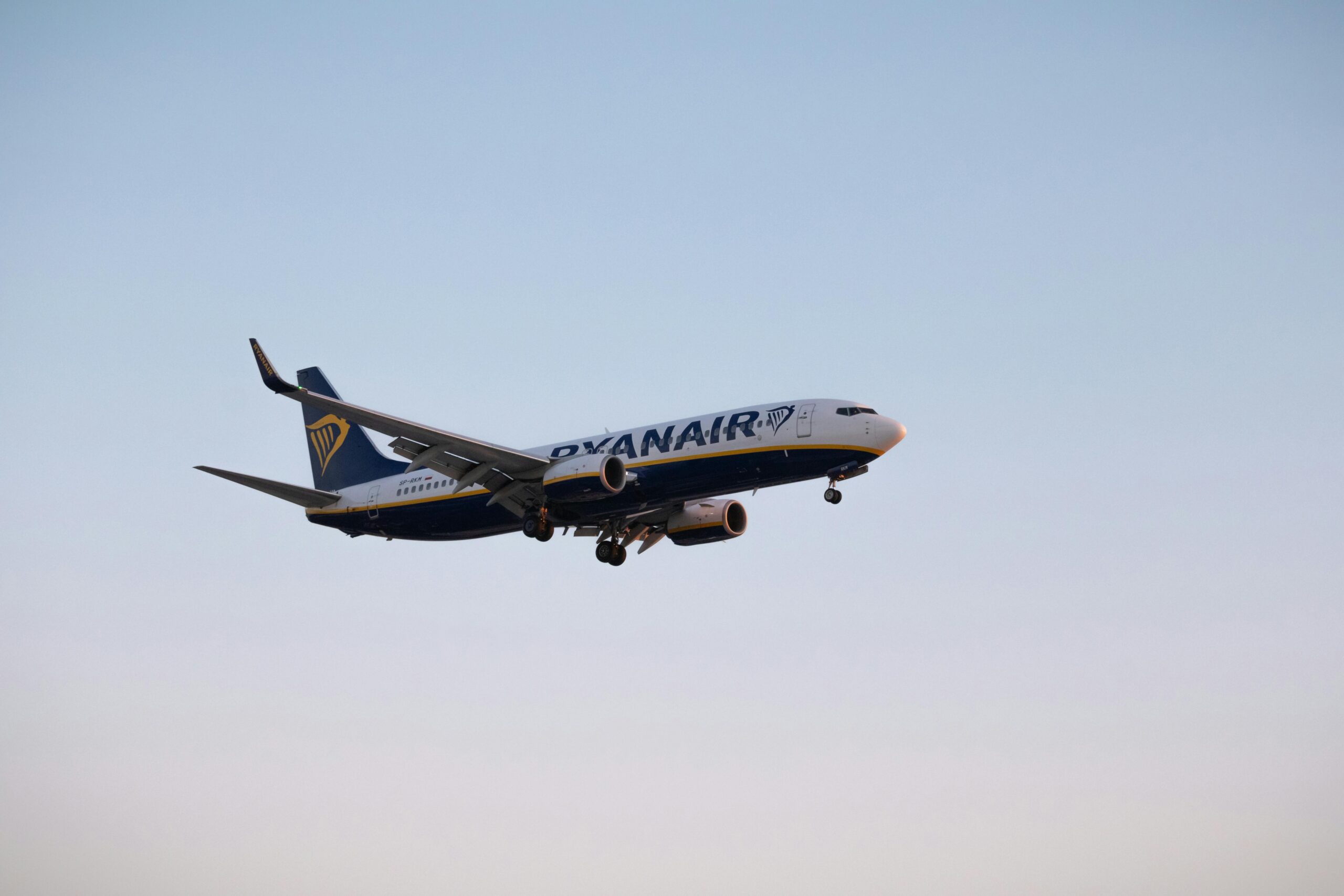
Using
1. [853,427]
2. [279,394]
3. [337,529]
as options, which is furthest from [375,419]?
[853,427]

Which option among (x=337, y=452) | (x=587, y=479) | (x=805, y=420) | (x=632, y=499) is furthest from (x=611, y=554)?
(x=337, y=452)

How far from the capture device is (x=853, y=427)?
45312 millimetres

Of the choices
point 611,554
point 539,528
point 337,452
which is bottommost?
point 539,528

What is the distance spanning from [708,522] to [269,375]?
19667mm

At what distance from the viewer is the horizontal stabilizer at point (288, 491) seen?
162ft

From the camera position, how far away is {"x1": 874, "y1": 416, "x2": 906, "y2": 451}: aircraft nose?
148 ft

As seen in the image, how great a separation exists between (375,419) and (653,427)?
985 centimetres

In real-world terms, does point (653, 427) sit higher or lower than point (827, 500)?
higher

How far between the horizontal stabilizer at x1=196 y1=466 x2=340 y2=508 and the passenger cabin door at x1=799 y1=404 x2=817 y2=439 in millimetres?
20377

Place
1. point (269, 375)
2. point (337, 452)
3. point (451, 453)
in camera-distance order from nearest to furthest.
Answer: point (269, 375)
point (451, 453)
point (337, 452)

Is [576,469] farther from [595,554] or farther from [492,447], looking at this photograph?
[595,554]

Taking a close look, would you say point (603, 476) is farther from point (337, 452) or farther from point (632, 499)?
point (337, 452)

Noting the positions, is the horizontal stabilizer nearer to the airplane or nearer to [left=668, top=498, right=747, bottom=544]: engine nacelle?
the airplane

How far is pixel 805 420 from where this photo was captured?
150 ft
